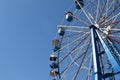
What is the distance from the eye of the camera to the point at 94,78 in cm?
1788

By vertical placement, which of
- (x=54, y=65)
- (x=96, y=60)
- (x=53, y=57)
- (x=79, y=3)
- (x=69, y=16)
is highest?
(x=79, y=3)

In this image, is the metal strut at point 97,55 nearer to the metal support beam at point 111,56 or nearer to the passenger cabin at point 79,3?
the metal support beam at point 111,56

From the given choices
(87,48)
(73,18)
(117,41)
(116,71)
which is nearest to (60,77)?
(87,48)

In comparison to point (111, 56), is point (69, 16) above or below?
above

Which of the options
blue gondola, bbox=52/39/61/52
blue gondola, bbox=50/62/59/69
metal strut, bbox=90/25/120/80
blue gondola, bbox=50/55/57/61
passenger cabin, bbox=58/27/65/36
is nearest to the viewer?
metal strut, bbox=90/25/120/80

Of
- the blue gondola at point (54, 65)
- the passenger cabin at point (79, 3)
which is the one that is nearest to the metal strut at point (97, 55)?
the blue gondola at point (54, 65)

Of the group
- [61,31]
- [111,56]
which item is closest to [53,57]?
[61,31]

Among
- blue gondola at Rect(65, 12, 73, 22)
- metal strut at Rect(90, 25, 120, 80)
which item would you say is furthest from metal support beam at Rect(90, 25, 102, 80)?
blue gondola at Rect(65, 12, 73, 22)

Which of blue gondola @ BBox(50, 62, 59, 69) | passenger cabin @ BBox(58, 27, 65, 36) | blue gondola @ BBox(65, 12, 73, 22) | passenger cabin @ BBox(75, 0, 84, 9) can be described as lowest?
blue gondola @ BBox(50, 62, 59, 69)

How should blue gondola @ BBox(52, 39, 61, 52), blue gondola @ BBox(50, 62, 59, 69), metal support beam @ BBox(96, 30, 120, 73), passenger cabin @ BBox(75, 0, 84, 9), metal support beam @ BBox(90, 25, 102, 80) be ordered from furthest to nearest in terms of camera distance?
passenger cabin @ BBox(75, 0, 84, 9), blue gondola @ BBox(52, 39, 61, 52), blue gondola @ BBox(50, 62, 59, 69), metal support beam @ BBox(90, 25, 102, 80), metal support beam @ BBox(96, 30, 120, 73)

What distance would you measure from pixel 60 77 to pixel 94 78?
7.25 meters

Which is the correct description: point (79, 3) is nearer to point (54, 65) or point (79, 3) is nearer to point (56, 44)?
point (56, 44)

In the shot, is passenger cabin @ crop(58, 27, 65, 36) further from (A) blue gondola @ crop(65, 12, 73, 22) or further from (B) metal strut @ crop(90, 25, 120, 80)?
(B) metal strut @ crop(90, 25, 120, 80)

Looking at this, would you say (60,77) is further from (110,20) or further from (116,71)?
(116,71)
